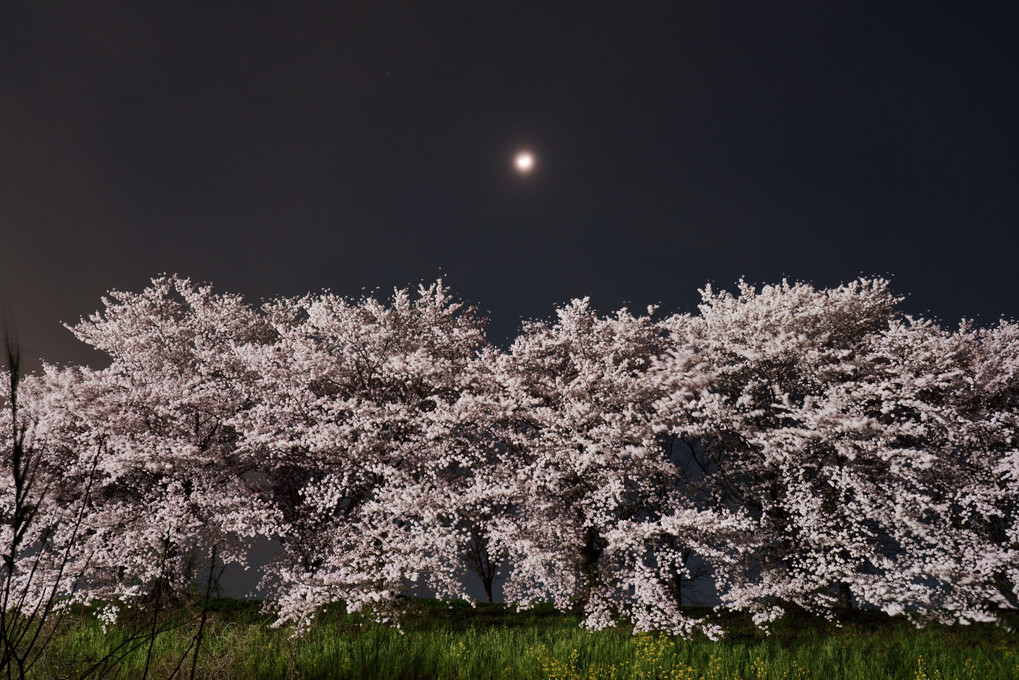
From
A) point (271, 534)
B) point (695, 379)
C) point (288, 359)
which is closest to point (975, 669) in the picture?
point (695, 379)

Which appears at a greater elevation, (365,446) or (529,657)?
(365,446)

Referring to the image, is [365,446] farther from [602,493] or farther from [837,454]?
[837,454]

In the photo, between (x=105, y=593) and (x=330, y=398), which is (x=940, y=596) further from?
(x=105, y=593)

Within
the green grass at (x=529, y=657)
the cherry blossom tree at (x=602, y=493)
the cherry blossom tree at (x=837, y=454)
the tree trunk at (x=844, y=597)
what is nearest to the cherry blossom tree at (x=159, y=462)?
the green grass at (x=529, y=657)

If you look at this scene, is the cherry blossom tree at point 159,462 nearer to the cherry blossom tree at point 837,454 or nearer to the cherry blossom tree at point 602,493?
the cherry blossom tree at point 602,493

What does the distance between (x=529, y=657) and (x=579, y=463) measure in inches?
252

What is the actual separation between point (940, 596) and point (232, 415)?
21216 mm

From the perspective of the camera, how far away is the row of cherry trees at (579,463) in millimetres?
16922

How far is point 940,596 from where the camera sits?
16312 millimetres

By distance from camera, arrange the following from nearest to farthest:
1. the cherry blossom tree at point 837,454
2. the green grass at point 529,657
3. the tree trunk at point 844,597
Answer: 1. the green grass at point 529,657
2. the cherry blossom tree at point 837,454
3. the tree trunk at point 844,597

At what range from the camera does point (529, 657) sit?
11.8m

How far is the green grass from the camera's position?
10.4 m

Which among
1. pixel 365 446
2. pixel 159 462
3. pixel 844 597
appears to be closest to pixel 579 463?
pixel 365 446

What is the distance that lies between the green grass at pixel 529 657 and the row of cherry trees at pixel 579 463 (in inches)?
58.2
